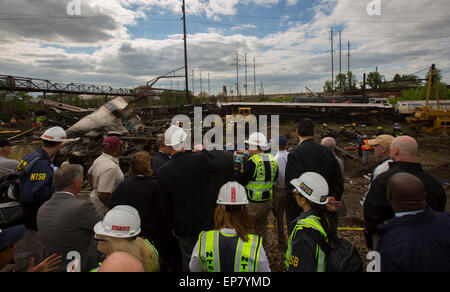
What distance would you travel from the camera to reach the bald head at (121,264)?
Answer: 4.48 ft

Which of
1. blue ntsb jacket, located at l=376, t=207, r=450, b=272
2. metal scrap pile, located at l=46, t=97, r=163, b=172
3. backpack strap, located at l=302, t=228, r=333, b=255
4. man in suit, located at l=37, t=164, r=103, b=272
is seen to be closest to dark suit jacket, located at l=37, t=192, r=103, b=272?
man in suit, located at l=37, t=164, r=103, b=272

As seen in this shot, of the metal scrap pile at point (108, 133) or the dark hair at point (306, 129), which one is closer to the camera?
the dark hair at point (306, 129)

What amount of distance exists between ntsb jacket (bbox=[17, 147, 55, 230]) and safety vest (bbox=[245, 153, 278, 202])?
2561 mm

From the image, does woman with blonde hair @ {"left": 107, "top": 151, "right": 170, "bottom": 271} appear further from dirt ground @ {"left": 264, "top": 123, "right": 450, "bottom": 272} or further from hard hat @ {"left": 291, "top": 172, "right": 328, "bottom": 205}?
dirt ground @ {"left": 264, "top": 123, "right": 450, "bottom": 272}

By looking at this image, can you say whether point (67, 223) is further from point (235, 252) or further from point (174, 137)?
point (235, 252)

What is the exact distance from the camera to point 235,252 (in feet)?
5.30

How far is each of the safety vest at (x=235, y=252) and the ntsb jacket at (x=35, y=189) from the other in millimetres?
2144

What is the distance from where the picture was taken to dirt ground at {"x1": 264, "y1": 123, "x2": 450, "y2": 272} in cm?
383

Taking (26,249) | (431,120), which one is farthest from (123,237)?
(431,120)

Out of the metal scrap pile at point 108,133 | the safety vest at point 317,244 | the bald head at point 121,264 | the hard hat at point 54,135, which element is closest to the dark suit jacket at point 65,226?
the bald head at point 121,264

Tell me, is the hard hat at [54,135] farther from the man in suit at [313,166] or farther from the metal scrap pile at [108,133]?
the metal scrap pile at [108,133]

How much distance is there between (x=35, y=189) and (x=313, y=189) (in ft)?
9.80
